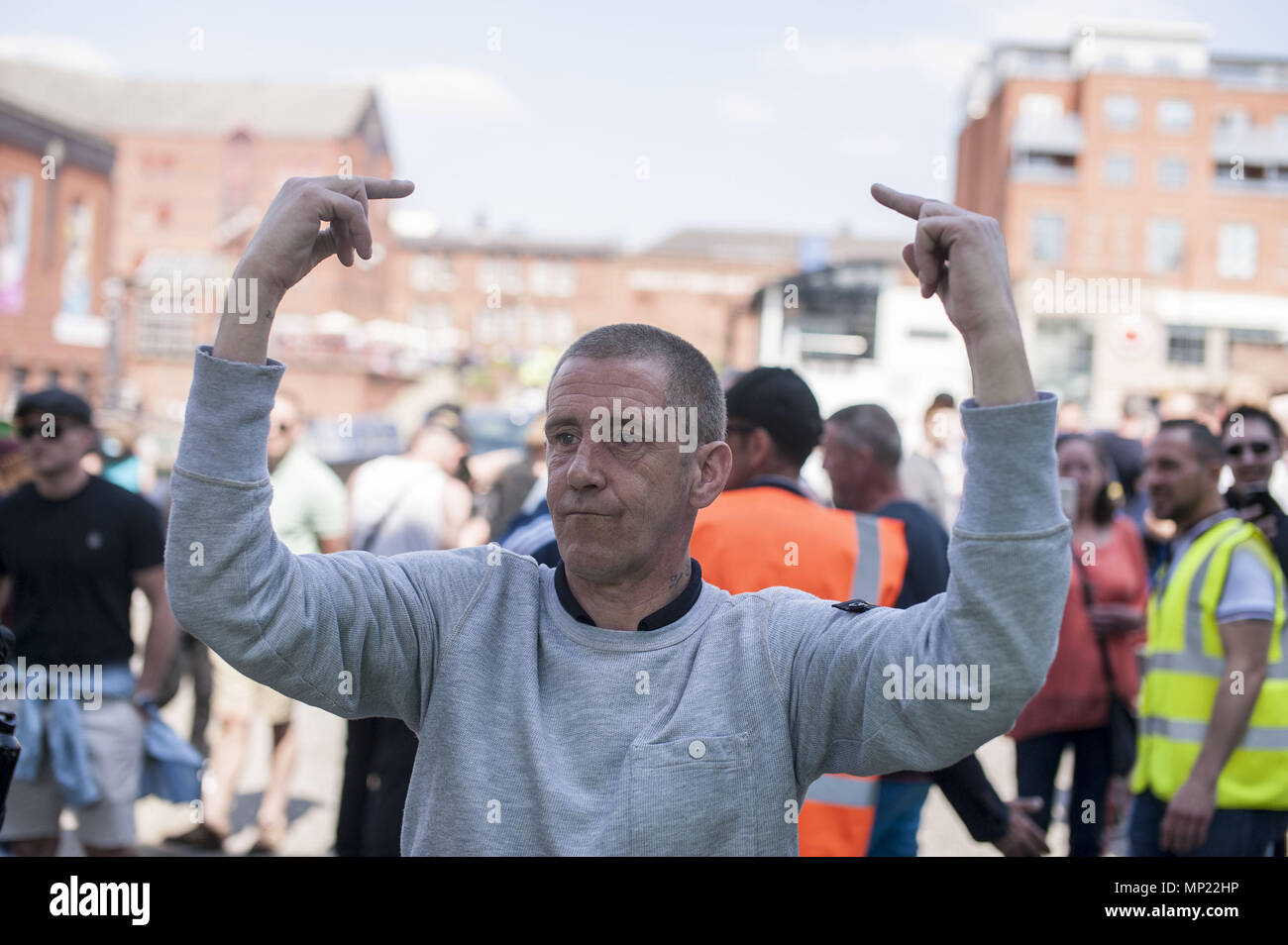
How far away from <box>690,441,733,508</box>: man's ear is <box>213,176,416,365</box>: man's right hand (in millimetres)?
Answer: 592

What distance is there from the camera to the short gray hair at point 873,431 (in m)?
4.21

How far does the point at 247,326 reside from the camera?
152 centimetres

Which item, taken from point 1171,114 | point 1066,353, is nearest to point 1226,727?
point 1066,353

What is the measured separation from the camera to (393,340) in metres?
52.5

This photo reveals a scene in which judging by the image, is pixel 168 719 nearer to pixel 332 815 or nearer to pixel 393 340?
pixel 332 815

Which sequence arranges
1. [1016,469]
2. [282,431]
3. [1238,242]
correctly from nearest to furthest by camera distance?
[1016,469] → [282,431] → [1238,242]

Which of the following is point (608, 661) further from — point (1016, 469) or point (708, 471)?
point (1016, 469)

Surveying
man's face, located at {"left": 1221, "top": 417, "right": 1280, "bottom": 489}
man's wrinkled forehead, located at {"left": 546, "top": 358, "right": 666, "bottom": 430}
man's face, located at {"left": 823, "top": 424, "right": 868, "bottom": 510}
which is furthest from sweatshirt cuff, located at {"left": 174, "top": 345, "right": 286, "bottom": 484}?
man's face, located at {"left": 1221, "top": 417, "right": 1280, "bottom": 489}

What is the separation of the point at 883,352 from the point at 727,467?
111 feet

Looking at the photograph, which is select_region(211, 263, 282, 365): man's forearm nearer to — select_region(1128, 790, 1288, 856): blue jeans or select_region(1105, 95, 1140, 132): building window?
select_region(1128, 790, 1288, 856): blue jeans

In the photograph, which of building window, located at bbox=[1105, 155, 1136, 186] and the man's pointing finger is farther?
building window, located at bbox=[1105, 155, 1136, 186]

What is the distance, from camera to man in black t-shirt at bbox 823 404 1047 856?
322cm

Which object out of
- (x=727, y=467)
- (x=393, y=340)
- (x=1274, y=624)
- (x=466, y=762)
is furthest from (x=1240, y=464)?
(x=393, y=340)

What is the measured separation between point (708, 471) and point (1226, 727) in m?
2.63
